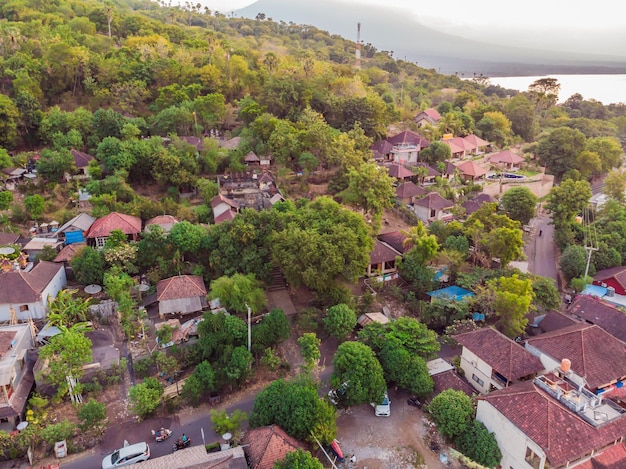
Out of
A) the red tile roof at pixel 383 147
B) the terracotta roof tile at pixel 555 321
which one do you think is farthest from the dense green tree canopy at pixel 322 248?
the red tile roof at pixel 383 147

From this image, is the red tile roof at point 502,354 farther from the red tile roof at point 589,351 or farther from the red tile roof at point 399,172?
the red tile roof at point 399,172

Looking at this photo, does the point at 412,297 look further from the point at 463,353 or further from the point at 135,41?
the point at 135,41

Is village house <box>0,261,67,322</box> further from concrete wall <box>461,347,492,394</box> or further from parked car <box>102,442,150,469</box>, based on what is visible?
concrete wall <box>461,347,492,394</box>

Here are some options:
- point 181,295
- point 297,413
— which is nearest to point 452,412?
point 297,413

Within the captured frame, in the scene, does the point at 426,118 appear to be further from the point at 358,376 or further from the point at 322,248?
the point at 358,376

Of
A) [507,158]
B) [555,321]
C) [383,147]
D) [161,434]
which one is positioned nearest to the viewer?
[161,434]

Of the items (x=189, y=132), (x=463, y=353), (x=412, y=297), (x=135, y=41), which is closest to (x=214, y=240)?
(x=412, y=297)
